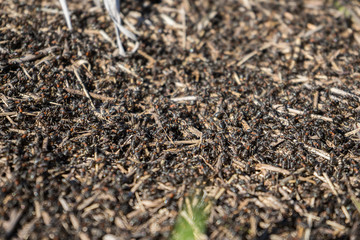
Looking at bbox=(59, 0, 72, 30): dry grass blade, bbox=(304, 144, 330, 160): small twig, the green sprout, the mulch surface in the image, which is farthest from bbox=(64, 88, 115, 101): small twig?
bbox=(304, 144, 330, 160): small twig

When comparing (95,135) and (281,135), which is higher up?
(95,135)

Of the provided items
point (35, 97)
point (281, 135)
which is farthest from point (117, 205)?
point (281, 135)

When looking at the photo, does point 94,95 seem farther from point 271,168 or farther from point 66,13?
point 271,168

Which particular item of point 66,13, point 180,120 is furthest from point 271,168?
point 66,13

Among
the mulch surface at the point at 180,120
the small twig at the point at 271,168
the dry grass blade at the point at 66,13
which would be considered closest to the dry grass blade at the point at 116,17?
the mulch surface at the point at 180,120

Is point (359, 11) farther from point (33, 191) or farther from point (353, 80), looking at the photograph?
point (33, 191)

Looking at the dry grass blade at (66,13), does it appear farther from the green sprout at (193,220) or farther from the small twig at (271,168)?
the small twig at (271,168)

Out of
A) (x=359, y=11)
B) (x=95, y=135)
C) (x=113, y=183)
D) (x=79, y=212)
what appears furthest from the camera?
(x=359, y=11)

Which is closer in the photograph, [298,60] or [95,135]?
[95,135]

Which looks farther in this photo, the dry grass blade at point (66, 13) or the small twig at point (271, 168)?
the dry grass blade at point (66, 13)
